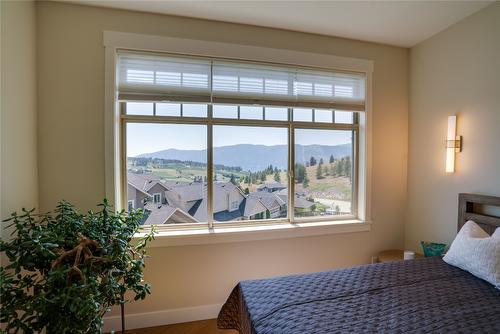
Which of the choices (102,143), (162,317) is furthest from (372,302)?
(102,143)

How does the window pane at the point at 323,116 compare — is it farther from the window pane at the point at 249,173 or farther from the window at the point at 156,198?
the window at the point at 156,198

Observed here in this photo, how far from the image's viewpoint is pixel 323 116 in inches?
106

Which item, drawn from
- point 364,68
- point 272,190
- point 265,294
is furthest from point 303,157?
point 265,294

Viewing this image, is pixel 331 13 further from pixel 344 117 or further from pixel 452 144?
pixel 452 144

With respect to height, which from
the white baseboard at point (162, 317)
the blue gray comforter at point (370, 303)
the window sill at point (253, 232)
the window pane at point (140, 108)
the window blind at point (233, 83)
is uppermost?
the window blind at point (233, 83)

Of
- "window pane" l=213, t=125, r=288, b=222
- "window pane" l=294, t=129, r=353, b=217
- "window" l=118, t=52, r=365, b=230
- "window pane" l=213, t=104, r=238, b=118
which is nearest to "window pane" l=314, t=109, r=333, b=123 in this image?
"window" l=118, t=52, r=365, b=230

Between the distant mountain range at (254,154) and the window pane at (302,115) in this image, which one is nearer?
the distant mountain range at (254,154)

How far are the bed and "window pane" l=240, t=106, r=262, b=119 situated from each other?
1491 mm

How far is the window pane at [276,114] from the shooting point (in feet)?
8.27

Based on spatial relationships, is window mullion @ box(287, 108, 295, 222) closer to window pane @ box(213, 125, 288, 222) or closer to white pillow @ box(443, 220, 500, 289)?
window pane @ box(213, 125, 288, 222)

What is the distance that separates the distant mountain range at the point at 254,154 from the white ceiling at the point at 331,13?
3.76 feet

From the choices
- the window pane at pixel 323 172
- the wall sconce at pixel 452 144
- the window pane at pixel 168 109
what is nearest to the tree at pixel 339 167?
the window pane at pixel 323 172

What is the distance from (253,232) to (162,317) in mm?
1089

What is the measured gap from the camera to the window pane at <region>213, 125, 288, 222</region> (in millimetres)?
2443
